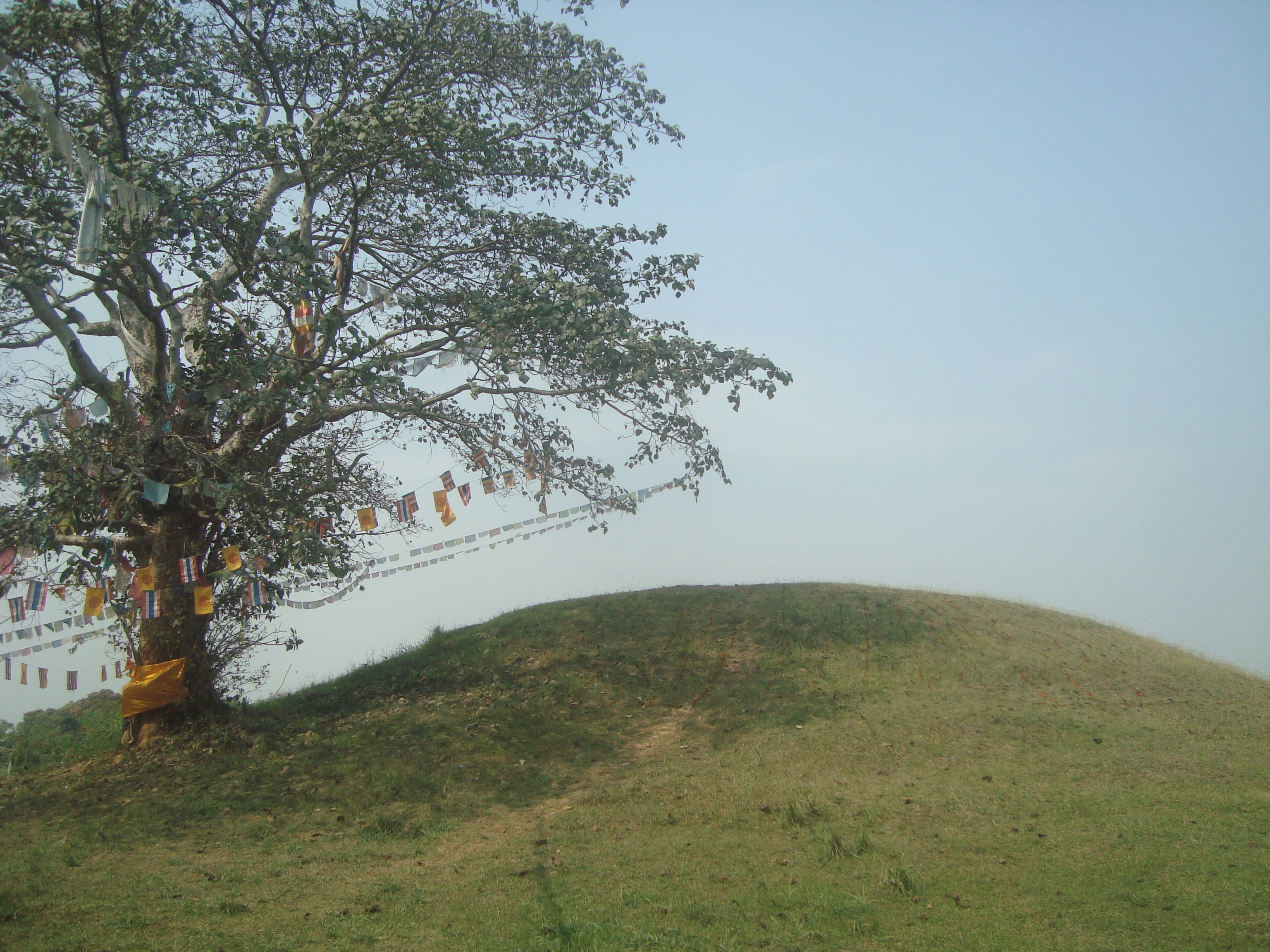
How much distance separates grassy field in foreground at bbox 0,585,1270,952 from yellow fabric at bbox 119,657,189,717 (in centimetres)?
59

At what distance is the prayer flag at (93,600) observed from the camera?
440 inches

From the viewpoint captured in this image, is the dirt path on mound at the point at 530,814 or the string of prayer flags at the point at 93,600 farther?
the string of prayer flags at the point at 93,600

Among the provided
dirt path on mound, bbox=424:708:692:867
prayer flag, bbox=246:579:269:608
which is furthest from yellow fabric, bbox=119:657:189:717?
dirt path on mound, bbox=424:708:692:867

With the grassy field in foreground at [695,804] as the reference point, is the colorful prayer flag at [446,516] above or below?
above

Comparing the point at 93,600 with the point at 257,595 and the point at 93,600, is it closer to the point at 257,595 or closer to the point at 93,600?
the point at 93,600

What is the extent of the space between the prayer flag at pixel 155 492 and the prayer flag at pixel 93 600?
1.86 meters

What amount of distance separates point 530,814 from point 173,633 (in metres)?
5.70

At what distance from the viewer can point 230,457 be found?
1125 centimetres

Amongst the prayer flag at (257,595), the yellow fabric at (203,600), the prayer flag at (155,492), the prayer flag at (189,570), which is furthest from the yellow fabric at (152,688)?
the prayer flag at (155,492)

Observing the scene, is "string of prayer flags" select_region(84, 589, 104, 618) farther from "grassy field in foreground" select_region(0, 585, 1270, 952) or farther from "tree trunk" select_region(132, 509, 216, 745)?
"grassy field in foreground" select_region(0, 585, 1270, 952)

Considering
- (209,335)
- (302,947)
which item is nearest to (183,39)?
(209,335)

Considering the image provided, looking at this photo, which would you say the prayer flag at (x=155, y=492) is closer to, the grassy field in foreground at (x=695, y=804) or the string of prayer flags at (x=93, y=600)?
the string of prayer flags at (x=93, y=600)

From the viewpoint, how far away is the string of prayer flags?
11188 mm

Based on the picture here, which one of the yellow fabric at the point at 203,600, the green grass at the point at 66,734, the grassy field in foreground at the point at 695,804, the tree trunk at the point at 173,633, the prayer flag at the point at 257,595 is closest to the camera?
the grassy field in foreground at the point at 695,804
